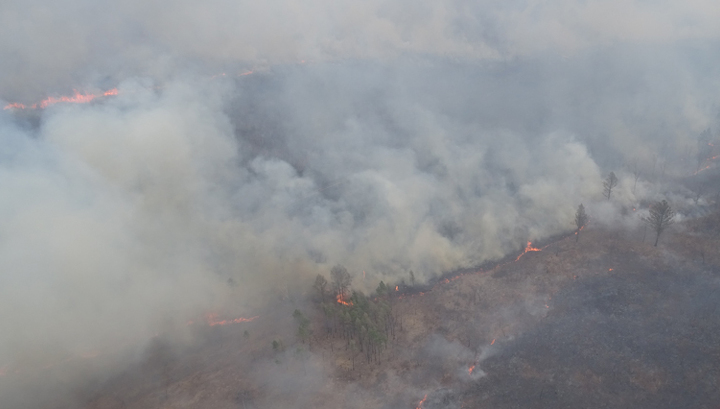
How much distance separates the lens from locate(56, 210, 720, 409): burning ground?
56844 millimetres

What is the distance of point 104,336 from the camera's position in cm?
7194

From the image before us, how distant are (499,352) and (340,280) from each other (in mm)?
A: 28406

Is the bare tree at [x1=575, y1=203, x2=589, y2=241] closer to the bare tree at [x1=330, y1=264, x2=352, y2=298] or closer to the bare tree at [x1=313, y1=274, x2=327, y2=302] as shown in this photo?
the bare tree at [x1=330, y1=264, x2=352, y2=298]

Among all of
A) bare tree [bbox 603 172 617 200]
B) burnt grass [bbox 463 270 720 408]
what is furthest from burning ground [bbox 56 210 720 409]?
bare tree [bbox 603 172 617 200]

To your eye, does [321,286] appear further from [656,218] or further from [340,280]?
[656,218]

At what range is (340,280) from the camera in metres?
78.1

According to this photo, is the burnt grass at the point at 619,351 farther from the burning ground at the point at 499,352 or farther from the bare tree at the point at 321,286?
the bare tree at the point at 321,286

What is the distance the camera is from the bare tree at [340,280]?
78312 millimetres

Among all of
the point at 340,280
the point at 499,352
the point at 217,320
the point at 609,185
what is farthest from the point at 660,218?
the point at 217,320

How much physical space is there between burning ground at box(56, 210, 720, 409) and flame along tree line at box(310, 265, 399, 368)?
1357 millimetres

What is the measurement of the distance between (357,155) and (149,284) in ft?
231

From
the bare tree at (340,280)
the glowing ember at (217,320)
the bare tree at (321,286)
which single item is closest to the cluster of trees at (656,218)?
the bare tree at (340,280)

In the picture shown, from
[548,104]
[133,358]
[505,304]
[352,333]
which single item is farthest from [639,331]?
[548,104]

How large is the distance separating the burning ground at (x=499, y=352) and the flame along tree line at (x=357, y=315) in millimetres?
1357
